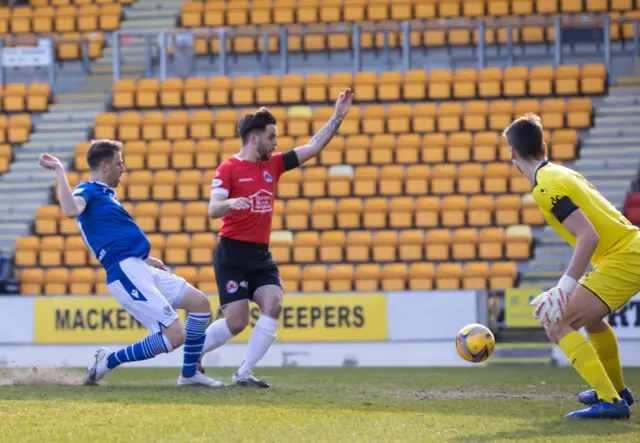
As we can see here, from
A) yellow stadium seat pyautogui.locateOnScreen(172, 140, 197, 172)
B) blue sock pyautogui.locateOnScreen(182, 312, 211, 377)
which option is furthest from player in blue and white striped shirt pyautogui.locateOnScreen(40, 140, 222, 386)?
yellow stadium seat pyautogui.locateOnScreen(172, 140, 197, 172)

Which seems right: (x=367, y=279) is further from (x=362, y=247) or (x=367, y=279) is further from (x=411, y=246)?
(x=411, y=246)

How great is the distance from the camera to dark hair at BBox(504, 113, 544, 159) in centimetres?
668

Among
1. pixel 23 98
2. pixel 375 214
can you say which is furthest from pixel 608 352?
pixel 23 98

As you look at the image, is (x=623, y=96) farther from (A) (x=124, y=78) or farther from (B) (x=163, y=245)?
(A) (x=124, y=78)

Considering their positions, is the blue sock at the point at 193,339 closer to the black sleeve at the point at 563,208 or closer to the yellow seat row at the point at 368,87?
the black sleeve at the point at 563,208

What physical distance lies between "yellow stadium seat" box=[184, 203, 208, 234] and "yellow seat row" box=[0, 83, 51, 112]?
5.33m

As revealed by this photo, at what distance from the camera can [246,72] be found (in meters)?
23.1

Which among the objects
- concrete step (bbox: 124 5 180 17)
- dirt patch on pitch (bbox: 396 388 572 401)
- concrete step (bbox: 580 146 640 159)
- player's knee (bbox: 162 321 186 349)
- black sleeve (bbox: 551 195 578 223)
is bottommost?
dirt patch on pitch (bbox: 396 388 572 401)

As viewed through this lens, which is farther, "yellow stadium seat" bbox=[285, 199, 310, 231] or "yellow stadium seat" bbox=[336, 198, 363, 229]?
"yellow stadium seat" bbox=[285, 199, 310, 231]

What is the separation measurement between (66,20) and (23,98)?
3.44 meters

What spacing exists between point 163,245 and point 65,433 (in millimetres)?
12532

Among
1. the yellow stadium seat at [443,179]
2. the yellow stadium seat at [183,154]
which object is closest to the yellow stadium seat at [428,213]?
the yellow stadium seat at [443,179]

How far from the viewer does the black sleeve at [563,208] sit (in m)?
6.36

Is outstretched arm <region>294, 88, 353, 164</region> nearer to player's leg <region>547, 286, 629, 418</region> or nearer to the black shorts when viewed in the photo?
the black shorts
